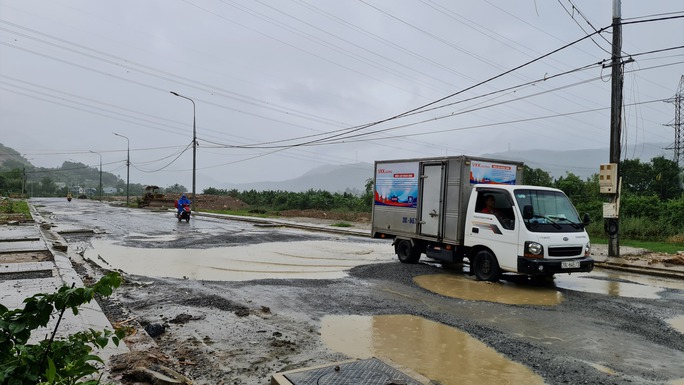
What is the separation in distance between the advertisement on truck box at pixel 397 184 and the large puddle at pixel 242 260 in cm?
185

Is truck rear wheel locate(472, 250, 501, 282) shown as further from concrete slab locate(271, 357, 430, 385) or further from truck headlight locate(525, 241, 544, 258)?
concrete slab locate(271, 357, 430, 385)

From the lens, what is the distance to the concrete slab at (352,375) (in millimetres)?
3894

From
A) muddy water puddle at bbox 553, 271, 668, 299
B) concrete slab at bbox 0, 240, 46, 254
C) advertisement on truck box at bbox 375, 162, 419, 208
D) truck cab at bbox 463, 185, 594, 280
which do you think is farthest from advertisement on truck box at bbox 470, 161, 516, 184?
concrete slab at bbox 0, 240, 46, 254

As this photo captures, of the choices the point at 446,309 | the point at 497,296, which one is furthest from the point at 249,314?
the point at 497,296

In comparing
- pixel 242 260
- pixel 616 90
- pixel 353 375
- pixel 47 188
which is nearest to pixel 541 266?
pixel 353 375

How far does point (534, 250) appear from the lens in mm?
8719

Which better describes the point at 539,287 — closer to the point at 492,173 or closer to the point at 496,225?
the point at 496,225

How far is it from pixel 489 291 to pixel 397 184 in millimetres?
4308

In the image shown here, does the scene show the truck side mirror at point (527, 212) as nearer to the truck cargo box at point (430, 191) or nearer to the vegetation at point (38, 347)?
the truck cargo box at point (430, 191)

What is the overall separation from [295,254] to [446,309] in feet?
23.6

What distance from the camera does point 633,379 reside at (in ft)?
14.7

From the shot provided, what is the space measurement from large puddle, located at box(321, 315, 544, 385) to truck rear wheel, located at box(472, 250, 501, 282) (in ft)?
11.7

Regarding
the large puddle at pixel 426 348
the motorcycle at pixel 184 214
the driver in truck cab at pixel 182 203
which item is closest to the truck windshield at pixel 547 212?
the large puddle at pixel 426 348

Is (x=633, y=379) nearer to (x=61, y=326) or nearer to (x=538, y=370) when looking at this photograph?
(x=538, y=370)
